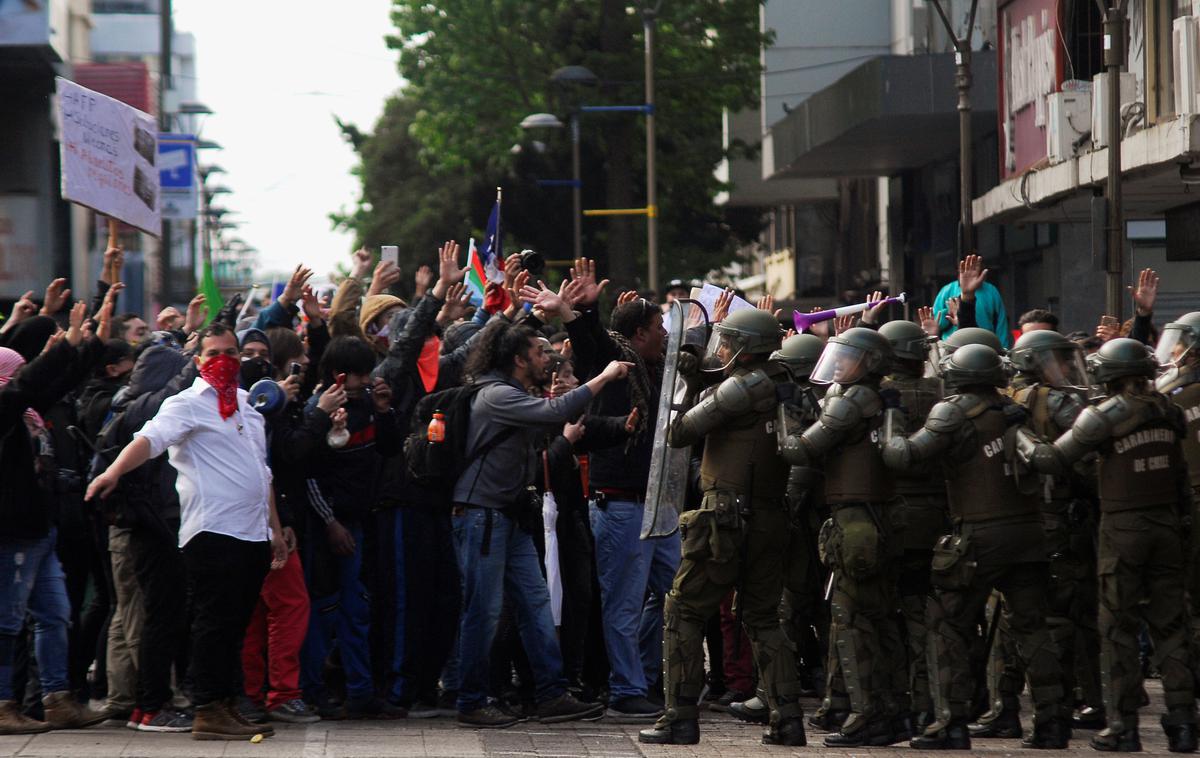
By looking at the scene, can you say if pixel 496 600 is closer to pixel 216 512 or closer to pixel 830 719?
pixel 216 512

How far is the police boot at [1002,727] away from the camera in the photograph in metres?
9.14

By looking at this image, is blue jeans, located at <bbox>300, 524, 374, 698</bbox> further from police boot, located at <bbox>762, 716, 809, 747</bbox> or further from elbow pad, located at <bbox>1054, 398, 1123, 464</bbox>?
elbow pad, located at <bbox>1054, 398, 1123, 464</bbox>

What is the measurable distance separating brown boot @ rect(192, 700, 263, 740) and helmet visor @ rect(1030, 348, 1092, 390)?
4.15 meters

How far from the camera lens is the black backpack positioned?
938cm

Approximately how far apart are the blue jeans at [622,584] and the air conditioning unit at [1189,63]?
8909 millimetres

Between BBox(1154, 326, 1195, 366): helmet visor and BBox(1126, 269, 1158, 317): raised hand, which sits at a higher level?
BBox(1126, 269, 1158, 317): raised hand

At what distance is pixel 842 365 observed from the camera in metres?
8.80

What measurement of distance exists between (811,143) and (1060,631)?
69.7 ft

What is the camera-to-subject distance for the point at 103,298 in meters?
9.80

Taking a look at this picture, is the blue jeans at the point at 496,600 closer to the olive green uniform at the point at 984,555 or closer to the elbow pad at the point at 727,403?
the elbow pad at the point at 727,403

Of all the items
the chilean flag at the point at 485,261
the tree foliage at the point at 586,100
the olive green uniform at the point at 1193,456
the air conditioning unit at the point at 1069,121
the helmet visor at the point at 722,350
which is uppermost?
the tree foliage at the point at 586,100

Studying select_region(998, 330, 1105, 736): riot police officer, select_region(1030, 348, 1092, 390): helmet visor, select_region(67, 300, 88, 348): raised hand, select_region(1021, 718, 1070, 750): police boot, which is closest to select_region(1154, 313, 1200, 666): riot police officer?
select_region(998, 330, 1105, 736): riot police officer

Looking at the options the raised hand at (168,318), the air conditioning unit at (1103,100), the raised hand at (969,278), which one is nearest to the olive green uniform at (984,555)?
the raised hand at (969,278)

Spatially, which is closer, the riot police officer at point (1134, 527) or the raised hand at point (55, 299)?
the riot police officer at point (1134, 527)
